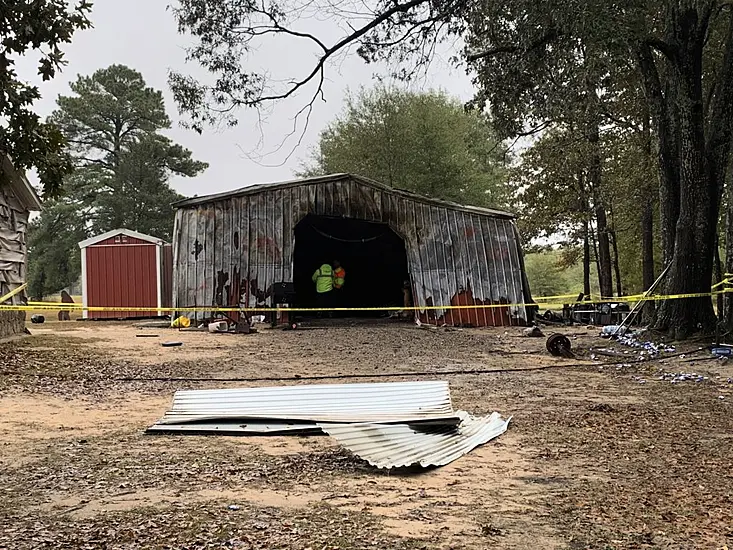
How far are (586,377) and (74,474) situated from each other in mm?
7282

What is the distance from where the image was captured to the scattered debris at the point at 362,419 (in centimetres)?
539

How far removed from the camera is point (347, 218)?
790 inches

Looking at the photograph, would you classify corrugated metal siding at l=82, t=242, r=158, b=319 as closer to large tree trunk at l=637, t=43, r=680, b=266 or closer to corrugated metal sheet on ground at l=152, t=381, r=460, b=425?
large tree trunk at l=637, t=43, r=680, b=266

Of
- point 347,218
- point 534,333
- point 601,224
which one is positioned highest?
point 601,224

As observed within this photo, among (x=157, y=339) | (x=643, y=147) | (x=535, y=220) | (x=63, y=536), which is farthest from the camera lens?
(x=535, y=220)

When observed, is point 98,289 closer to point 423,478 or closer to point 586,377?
point 586,377

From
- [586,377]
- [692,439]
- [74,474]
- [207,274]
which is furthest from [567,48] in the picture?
[207,274]

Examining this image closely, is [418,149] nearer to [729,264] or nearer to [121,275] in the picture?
[121,275]

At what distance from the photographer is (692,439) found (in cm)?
610

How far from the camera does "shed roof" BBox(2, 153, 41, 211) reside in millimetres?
14414

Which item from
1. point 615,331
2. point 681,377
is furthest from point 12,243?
point 681,377

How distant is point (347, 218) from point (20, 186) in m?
8.50

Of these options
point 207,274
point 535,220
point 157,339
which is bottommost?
point 157,339

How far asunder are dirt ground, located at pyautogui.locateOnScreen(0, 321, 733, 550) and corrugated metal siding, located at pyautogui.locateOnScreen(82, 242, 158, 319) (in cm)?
1416
